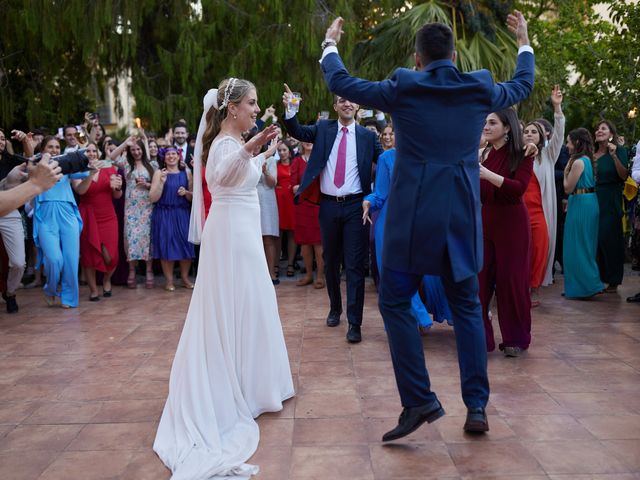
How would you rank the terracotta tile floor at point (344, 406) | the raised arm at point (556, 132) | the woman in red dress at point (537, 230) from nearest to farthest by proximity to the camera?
the terracotta tile floor at point (344, 406), the raised arm at point (556, 132), the woman in red dress at point (537, 230)

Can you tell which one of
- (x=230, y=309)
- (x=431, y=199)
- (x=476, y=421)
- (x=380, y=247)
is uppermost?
(x=431, y=199)

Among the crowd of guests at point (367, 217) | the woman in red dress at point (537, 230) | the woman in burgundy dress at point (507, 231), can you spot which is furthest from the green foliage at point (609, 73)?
the woman in burgundy dress at point (507, 231)

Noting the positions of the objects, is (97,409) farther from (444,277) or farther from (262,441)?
(444,277)

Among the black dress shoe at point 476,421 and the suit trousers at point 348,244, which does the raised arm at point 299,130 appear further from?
the black dress shoe at point 476,421

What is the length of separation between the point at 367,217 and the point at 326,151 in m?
0.92

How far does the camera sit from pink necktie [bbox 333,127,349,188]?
6305mm

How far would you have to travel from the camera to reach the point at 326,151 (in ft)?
21.0

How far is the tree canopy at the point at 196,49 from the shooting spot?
12188mm

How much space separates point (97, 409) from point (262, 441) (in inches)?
49.7

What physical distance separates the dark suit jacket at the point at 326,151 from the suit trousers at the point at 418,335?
272 centimetres

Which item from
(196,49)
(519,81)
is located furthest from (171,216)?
(519,81)

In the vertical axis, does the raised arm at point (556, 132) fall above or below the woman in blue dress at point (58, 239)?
above

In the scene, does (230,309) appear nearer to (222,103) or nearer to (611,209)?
(222,103)

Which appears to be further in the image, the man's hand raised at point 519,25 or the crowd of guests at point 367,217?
the crowd of guests at point 367,217
